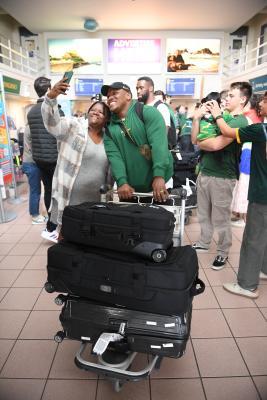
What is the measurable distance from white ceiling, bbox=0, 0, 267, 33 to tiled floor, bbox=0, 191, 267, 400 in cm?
760

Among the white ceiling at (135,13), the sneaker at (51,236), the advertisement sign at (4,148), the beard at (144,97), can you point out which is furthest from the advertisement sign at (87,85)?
the sneaker at (51,236)

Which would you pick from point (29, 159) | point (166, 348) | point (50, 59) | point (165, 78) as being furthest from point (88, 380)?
point (50, 59)

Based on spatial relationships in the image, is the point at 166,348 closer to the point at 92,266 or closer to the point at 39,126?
the point at 92,266

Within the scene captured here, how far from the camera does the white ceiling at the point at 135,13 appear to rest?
24.0 ft

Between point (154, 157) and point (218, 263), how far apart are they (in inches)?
59.0

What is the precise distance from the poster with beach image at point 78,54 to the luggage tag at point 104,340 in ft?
32.3

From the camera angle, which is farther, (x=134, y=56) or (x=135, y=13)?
(x=134, y=56)

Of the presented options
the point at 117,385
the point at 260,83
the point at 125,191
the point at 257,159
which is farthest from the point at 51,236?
the point at 260,83

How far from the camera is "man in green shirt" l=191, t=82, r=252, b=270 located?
93.4 inches

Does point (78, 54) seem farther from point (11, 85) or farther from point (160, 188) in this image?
point (160, 188)

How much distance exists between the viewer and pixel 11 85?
6.96 meters

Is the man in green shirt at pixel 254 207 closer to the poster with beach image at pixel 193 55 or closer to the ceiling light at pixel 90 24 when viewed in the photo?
the ceiling light at pixel 90 24

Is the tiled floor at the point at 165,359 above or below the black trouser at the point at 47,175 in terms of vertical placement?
below

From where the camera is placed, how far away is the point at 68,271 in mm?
1295
